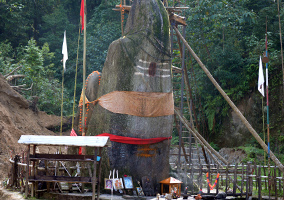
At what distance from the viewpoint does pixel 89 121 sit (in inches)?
427

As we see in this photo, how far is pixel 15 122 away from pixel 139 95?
9.99 metres

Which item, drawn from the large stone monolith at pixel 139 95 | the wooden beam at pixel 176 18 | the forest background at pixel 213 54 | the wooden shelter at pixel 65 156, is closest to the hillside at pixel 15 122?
the forest background at pixel 213 54

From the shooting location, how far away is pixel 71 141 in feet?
28.5

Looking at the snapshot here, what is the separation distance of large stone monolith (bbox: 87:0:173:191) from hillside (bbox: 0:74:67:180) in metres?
5.57

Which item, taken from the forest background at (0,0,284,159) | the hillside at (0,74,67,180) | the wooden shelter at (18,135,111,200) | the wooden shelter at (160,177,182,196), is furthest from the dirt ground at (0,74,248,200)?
the wooden shelter at (160,177,182,196)

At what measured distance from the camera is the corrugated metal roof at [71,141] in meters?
8.49

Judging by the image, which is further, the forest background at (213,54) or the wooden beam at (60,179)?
the forest background at (213,54)

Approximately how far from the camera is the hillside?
14825 millimetres

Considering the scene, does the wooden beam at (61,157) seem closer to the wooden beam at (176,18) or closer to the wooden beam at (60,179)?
the wooden beam at (60,179)

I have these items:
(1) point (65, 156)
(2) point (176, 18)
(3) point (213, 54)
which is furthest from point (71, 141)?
(3) point (213, 54)

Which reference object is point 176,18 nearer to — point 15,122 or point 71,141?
point 71,141

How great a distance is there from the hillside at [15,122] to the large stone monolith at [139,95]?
557 centimetres

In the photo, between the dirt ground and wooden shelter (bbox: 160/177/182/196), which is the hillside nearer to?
the dirt ground

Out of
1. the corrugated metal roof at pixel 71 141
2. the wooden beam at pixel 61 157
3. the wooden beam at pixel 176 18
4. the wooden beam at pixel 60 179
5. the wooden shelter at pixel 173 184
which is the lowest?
the wooden shelter at pixel 173 184
